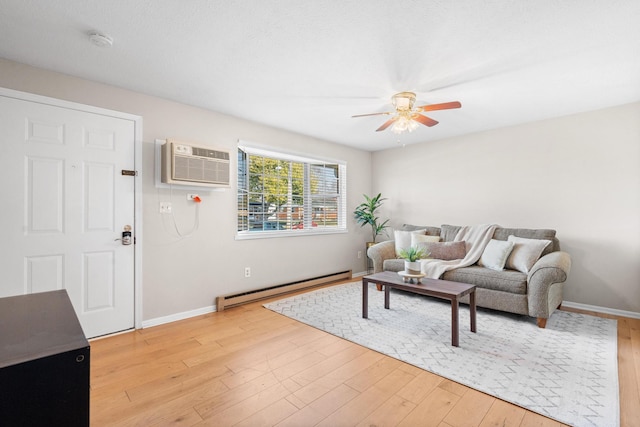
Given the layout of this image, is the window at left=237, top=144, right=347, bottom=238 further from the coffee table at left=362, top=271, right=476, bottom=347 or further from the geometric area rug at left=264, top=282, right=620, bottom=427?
the coffee table at left=362, top=271, right=476, bottom=347

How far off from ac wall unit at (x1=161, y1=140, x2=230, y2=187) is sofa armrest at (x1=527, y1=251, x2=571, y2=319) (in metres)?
3.33

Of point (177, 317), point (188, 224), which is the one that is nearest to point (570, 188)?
point (188, 224)

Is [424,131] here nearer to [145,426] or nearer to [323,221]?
[323,221]

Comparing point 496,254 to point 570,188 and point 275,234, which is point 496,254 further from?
point 275,234

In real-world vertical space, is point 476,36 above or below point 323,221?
above

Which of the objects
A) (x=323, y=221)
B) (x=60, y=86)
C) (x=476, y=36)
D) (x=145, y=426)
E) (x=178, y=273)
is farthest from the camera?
(x=323, y=221)

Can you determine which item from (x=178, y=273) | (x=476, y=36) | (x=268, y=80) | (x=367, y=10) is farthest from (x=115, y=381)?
(x=476, y=36)

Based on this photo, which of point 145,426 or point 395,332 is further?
point 395,332

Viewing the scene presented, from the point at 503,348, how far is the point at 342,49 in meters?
2.68

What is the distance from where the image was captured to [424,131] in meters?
4.27

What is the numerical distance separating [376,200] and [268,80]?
3.07m

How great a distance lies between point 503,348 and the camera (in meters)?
2.46

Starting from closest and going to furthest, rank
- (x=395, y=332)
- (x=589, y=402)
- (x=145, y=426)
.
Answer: (x=145, y=426), (x=589, y=402), (x=395, y=332)

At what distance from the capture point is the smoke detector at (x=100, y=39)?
1969mm
